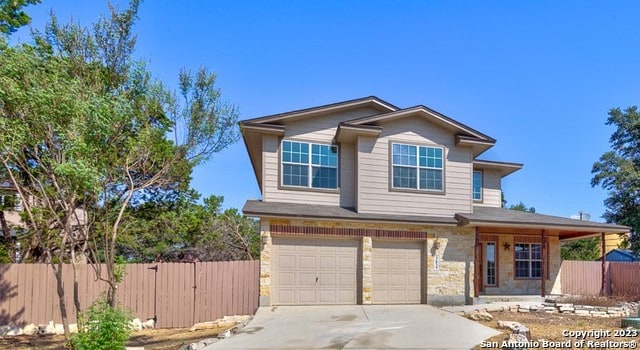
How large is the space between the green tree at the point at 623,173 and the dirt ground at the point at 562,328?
17.5 m

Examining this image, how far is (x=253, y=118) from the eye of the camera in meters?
14.6

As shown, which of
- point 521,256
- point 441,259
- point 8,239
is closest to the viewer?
point 441,259

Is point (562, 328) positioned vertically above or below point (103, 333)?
below

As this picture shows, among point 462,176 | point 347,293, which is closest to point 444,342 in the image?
point 347,293

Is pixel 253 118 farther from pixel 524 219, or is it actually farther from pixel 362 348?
pixel 524 219

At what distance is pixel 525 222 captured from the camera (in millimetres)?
15047

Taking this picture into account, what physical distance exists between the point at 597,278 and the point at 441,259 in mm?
7245

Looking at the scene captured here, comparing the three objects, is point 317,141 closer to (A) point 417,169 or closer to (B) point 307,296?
(A) point 417,169

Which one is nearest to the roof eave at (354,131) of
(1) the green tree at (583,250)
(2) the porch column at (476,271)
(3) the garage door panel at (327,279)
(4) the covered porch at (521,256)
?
(3) the garage door panel at (327,279)

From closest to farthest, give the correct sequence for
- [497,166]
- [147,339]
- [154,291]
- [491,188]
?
[147,339] < [154,291] < [497,166] < [491,188]

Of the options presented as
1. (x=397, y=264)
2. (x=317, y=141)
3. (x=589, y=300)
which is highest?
(x=317, y=141)

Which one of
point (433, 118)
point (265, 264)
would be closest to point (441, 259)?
point (433, 118)

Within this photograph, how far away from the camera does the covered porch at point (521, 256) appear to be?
1606 centimetres

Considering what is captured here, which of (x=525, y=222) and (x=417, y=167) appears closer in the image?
(x=525, y=222)
